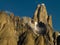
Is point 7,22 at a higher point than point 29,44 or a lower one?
higher

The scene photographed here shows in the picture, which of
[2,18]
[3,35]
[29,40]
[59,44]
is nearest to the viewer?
[3,35]

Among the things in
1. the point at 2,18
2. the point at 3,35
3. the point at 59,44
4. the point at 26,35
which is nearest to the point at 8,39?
the point at 3,35

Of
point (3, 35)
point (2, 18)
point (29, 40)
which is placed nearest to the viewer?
point (3, 35)

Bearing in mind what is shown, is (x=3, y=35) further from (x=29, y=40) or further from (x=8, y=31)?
(x=29, y=40)

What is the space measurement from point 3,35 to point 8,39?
49.9 inches

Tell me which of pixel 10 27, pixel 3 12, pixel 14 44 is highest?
pixel 3 12

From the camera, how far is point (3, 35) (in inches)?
1880

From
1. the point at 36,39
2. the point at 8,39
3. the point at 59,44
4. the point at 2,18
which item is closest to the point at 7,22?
the point at 2,18

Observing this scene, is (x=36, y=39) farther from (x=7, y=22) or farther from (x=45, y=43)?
(x=7, y=22)

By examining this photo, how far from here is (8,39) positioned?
48344 millimetres

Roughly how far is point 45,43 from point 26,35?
458 centimetres

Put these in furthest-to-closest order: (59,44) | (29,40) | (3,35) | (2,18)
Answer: (59,44)
(29,40)
(2,18)
(3,35)

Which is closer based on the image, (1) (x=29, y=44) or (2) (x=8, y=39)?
(2) (x=8, y=39)

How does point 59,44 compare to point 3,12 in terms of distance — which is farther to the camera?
point 59,44
